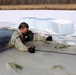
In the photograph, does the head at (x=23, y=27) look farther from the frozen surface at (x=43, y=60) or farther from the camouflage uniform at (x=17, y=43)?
the frozen surface at (x=43, y=60)

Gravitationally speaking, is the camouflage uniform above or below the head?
below

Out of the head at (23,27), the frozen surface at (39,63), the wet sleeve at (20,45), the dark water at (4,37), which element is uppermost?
the head at (23,27)

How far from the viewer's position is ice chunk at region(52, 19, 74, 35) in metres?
6.44

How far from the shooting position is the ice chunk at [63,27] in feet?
21.1

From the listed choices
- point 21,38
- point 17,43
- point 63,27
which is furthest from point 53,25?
point 17,43

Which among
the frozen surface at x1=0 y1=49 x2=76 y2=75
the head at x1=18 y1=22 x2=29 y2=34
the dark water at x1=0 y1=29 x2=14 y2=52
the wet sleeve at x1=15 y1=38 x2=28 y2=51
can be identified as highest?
the head at x1=18 y1=22 x2=29 y2=34

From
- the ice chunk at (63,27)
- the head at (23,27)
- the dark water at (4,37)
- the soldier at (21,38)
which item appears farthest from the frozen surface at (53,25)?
the head at (23,27)

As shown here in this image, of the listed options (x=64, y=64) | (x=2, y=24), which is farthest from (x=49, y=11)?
(x=64, y=64)

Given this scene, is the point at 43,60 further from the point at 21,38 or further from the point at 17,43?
the point at 21,38

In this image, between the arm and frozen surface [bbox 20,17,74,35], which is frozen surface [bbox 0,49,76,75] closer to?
the arm

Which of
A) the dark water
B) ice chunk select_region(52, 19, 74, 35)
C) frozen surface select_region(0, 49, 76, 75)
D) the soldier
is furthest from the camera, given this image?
ice chunk select_region(52, 19, 74, 35)

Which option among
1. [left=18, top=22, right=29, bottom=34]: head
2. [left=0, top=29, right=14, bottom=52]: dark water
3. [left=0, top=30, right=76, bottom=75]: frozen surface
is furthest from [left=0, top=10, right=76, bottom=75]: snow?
[left=18, top=22, right=29, bottom=34]: head

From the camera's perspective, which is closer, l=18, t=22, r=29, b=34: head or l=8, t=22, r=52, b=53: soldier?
l=8, t=22, r=52, b=53: soldier

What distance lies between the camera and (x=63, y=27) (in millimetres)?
6496
